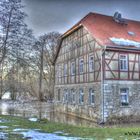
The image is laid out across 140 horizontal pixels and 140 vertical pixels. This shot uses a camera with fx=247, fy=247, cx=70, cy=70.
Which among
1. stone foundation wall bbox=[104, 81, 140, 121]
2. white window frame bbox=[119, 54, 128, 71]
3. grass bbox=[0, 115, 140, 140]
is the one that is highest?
white window frame bbox=[119, 54, 128, 71]

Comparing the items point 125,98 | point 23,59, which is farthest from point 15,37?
point 125,98

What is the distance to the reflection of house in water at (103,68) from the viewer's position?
683 inches

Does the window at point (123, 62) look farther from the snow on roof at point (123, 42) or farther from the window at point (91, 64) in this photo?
the window at point (91, 64)

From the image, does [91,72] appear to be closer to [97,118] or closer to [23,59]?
[97,118]

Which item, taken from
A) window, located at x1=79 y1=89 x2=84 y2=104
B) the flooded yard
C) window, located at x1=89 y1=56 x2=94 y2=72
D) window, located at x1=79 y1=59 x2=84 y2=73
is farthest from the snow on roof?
the flooded yard

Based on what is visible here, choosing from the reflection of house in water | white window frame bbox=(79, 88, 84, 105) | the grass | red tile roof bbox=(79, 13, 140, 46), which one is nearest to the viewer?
the grass

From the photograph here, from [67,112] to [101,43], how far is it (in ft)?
28.3

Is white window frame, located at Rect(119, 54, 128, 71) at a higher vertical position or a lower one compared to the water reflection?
higher

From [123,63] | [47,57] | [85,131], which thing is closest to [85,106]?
[123,63]

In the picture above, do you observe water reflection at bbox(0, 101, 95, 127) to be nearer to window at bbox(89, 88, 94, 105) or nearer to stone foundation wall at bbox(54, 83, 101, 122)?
stone foundation wall at bbox(54, 83, 101, 122)

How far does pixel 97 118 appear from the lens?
1742 centimetres

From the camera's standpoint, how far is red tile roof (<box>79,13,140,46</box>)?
18.7 metres

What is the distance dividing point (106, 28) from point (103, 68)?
460 cm

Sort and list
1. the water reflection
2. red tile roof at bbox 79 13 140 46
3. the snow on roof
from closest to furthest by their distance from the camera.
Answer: the water reflection, the snow on roof, red tile roof at bbox 79 13 140 46
